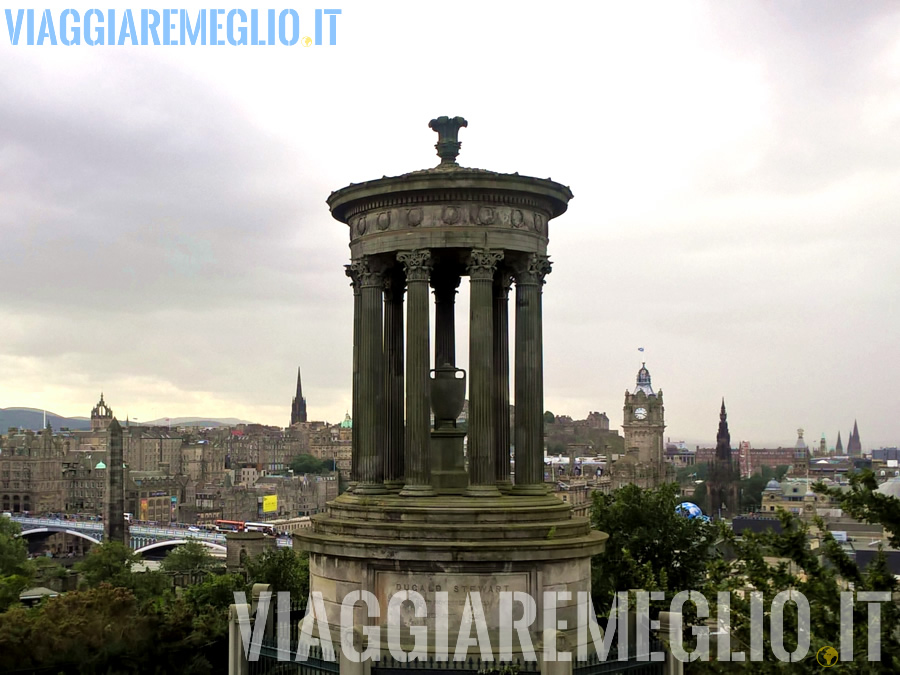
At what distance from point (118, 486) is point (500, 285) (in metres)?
127

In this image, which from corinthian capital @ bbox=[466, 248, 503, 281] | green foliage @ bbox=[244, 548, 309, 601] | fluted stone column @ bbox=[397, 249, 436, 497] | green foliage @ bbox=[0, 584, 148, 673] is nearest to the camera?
fluted stone column @ bbox=[397, 249, 436, 497]

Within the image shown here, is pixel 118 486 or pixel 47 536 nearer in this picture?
pixel 118 486

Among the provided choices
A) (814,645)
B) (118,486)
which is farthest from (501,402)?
(118,486)

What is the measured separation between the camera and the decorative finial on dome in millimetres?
22781

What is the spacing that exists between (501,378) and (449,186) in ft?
14.5

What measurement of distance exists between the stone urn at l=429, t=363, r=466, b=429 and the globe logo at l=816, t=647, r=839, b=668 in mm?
10149

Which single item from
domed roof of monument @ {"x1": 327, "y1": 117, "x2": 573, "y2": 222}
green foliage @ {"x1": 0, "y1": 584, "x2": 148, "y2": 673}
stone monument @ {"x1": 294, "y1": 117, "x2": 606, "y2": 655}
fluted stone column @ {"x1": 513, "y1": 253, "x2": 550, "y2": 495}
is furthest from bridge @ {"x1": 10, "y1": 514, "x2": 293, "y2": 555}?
domed roof of monument @ {"x1": 327, "y1": 117, "x2": 573, "y2": 222}

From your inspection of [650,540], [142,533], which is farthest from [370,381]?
[142,533]

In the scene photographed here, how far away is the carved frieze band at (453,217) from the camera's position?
68.5ft

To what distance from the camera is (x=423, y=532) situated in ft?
63.1

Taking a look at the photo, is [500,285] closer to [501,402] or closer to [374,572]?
[501,402]

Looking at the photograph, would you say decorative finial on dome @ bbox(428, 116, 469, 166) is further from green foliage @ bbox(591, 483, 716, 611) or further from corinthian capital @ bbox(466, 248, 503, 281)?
green foliage @ bbox(591, 483, 716, 611)

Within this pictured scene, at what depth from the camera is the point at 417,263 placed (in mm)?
20812

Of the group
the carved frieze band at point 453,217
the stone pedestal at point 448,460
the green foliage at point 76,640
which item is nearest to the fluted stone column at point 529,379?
the carved frieze band at point 453,217
